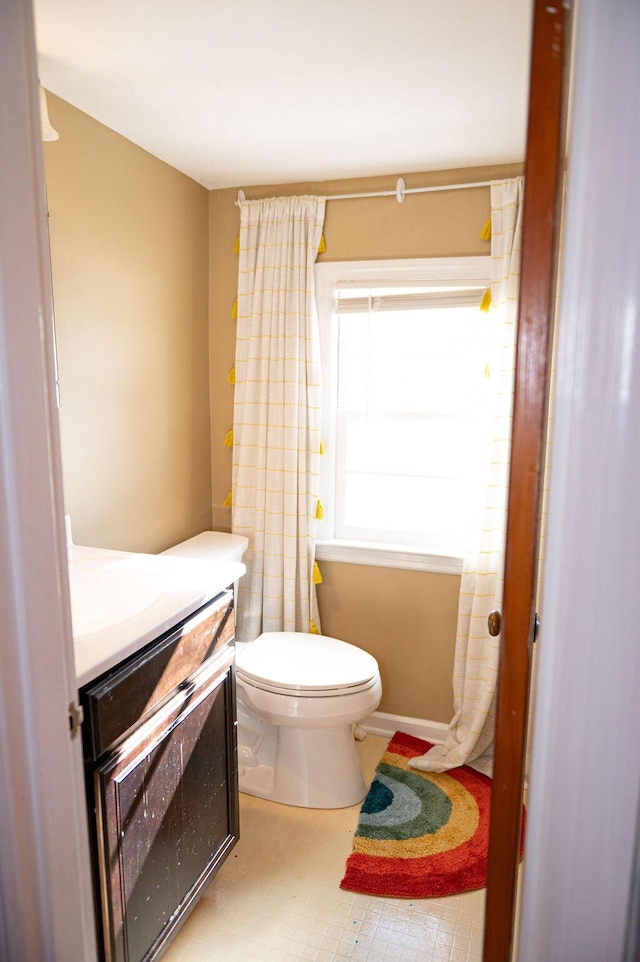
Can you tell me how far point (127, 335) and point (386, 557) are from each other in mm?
1315

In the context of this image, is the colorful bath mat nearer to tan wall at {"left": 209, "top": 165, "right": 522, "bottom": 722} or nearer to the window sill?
tan wall at {"left": 209, "top": 165, "right": 522, "bottom": 722}

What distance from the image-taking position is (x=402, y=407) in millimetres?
2562

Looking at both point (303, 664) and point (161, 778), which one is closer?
point (161, 778)

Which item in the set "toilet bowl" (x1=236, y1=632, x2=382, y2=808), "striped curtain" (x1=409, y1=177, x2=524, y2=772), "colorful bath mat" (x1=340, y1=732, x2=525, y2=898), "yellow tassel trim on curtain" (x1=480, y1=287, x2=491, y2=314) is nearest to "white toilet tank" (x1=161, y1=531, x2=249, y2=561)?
"toilet bowl" (x1=236, y1=632, x2=382, y2=808)

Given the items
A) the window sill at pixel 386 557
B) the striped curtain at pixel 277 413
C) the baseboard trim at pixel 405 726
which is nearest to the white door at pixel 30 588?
the striped curtain at pixel 277 413

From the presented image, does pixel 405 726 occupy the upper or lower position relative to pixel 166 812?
lower

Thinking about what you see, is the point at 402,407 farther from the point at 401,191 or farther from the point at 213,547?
the point at 213,547

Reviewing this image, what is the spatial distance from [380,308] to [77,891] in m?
2.11

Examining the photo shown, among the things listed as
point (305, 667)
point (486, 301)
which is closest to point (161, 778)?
point (305, 667)

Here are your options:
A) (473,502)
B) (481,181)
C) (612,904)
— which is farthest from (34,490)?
(481,181)

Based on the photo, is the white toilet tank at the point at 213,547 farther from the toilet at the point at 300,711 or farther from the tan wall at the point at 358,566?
the tan wall at the point at 358,566

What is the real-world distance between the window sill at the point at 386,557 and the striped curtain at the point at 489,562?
133 mm

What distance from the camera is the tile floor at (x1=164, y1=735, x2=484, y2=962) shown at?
1.61m

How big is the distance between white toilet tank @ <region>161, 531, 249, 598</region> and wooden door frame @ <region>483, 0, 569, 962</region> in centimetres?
161
